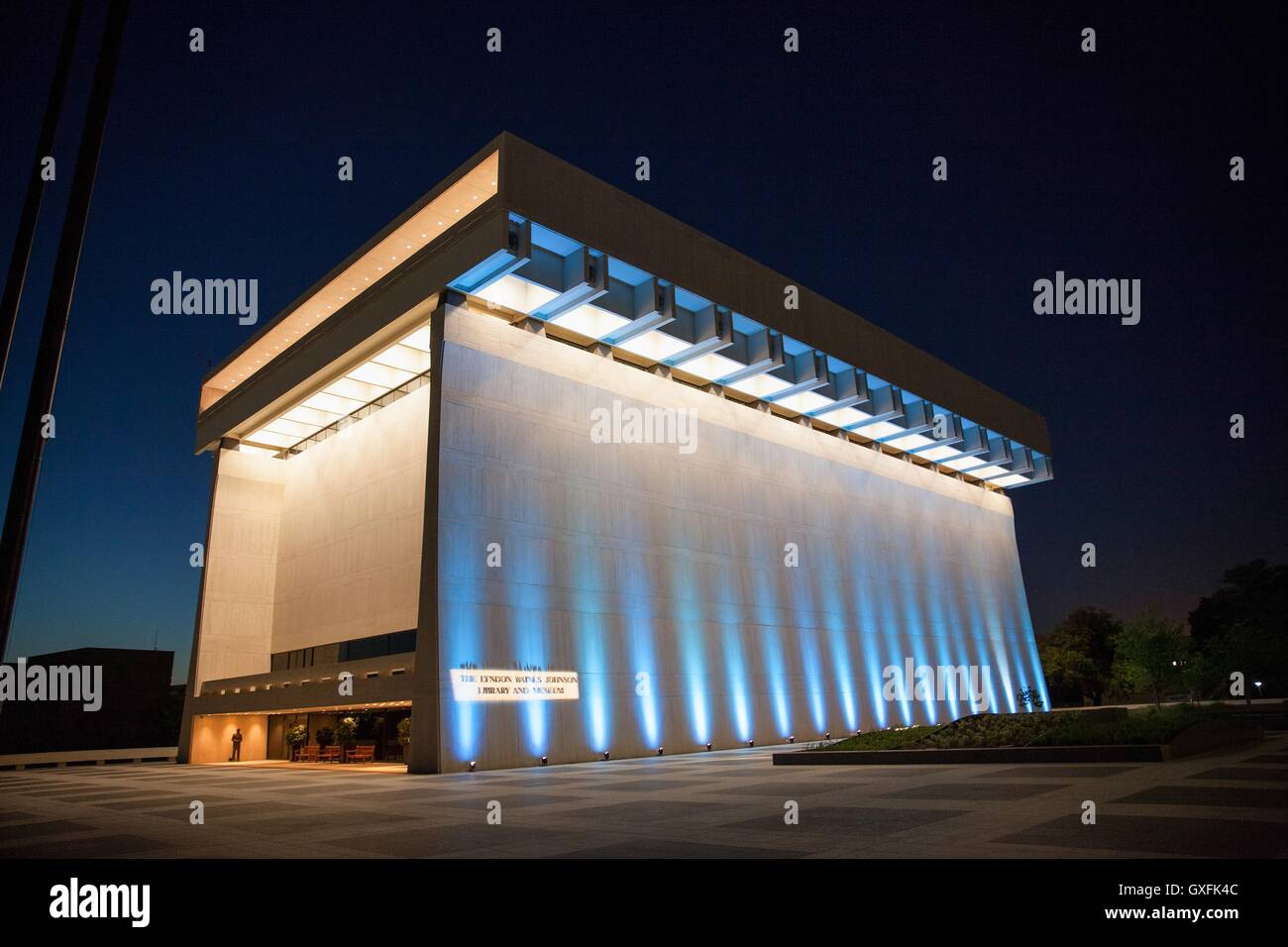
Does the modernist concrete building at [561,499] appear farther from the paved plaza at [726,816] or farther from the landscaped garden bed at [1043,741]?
the landscaped garden bed at [1043,741]

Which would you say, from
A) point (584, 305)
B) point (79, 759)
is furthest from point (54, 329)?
point (79, 759)

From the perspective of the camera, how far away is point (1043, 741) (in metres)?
17.6

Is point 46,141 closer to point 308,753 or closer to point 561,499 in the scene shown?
point 561,499

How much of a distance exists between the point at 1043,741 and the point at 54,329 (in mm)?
18609

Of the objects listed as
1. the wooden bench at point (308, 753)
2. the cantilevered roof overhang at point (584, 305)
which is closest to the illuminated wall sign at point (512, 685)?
the cantilevered roof overhang at point (584, 305)

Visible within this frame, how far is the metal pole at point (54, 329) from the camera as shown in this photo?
28.3 ft

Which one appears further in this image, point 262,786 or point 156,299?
point 156,299
